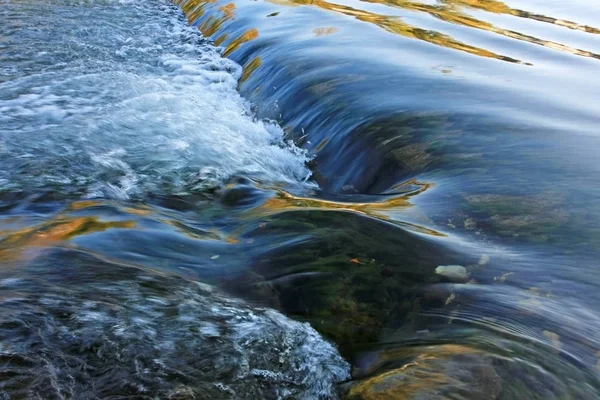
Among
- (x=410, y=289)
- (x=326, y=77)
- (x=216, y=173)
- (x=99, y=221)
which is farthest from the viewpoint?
(x=326, y=77)

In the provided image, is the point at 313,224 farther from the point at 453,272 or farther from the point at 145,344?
the point at 145,344

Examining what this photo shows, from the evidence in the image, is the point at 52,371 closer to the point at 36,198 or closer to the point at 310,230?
the point at 310,230

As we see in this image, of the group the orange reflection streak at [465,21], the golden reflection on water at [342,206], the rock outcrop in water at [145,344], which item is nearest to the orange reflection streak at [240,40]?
the orange reflection streak at [465,21]

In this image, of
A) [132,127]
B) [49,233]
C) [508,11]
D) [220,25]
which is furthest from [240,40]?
[49,233]

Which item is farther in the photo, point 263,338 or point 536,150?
point 536,150

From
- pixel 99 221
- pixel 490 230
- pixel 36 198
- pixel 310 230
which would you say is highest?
pixel 490 230

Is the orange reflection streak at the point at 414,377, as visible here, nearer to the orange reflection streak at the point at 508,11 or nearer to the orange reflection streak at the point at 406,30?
the orange reflection streak at the point at 406,30

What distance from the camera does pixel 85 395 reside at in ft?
6.47

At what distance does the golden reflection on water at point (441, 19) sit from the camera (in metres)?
7.41

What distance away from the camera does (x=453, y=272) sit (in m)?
2.82

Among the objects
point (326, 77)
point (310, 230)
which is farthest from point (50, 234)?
point (326, 77)

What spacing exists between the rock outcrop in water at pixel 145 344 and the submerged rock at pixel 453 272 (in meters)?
0.66

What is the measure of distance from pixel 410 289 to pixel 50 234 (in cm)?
181

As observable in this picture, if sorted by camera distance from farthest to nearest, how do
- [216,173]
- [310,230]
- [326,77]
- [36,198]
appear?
[326,77] → [216,173] → [36,198] → [310,230]
